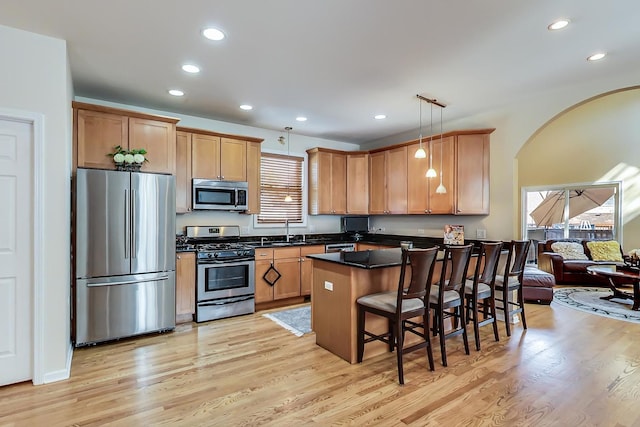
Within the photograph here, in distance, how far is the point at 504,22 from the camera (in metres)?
2.47

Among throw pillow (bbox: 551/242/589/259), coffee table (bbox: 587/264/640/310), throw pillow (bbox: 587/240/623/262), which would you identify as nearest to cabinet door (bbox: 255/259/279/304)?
coffee table (bbox: 587/264/640/310)

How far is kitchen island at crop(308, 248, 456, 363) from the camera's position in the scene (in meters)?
3.01

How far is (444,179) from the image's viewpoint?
4.88 metres

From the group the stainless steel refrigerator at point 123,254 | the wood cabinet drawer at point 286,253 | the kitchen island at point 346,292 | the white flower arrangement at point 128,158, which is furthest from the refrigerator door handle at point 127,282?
the kitchen island at point 346,292

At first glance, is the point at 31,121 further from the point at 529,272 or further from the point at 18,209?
the point at 529,272

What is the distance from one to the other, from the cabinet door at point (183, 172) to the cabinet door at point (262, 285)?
1.24 meters

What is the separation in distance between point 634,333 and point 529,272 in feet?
5.18

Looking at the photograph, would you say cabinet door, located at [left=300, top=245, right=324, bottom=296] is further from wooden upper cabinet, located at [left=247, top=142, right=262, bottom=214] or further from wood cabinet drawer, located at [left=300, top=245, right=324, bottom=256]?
wooden upper cabinet, located at [left=247, top=142, right=262, bottom=214]

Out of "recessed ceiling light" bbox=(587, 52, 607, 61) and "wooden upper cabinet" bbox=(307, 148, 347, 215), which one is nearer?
"recessed ceiling light" bbox=(587, 52, 607, 61)

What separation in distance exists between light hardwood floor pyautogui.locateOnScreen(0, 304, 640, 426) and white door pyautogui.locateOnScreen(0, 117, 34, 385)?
222mm

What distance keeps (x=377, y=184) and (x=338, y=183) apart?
695mm

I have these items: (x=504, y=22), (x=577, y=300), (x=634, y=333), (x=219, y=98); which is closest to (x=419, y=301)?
(x=504, y=22)

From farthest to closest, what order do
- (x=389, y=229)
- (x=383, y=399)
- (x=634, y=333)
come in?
(x=389, y=229), (x=634, y=333), (x=383, y=399)

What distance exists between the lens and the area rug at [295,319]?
390cm
